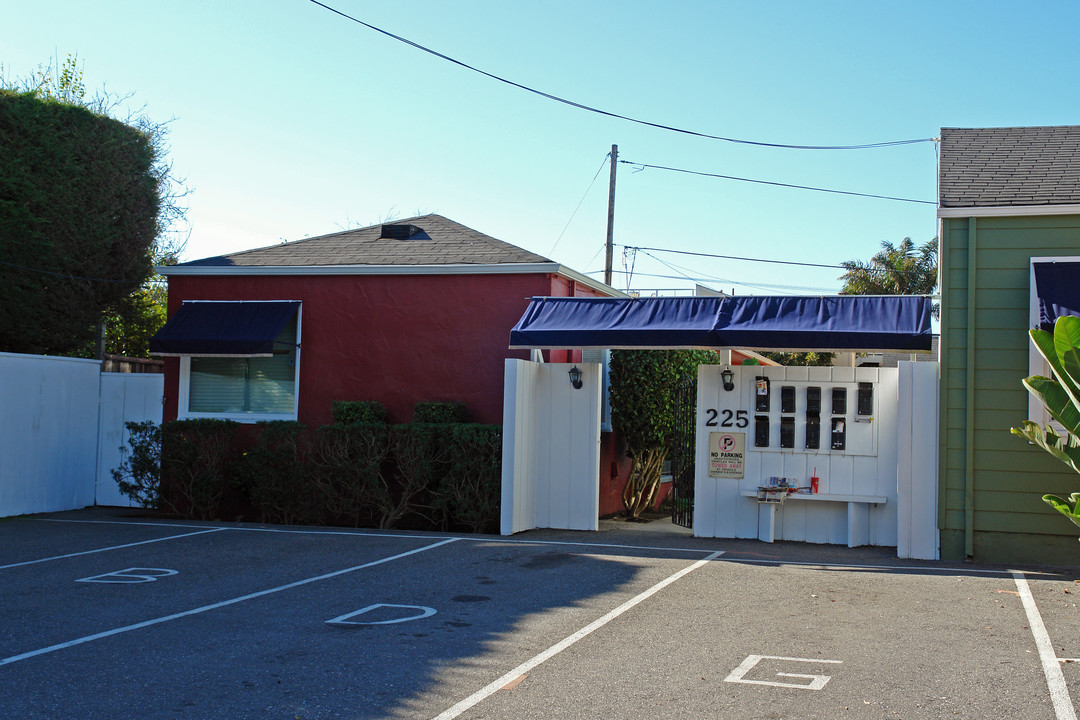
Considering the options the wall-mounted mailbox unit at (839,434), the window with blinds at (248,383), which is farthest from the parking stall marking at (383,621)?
the window with blinds at (248,383)

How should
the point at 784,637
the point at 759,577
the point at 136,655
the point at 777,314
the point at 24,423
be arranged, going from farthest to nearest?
the point at 24,423
the point at 777,314
the point at 759,577
the point at 784,637
the point at 136,655

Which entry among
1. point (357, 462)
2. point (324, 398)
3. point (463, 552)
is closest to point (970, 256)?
point (463, 552)

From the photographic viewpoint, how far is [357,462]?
41.6 feet

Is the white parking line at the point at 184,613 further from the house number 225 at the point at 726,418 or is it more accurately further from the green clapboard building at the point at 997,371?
the green clapboard building at the point at 997,371

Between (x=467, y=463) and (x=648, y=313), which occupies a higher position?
(x=648, y=313)

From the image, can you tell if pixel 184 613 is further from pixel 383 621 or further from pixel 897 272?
pixel 897 272

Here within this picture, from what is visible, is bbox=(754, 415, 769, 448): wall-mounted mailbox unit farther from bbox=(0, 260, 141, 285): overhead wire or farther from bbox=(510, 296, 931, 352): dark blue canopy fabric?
bbox=(0, 260, 141, 285): overhead wire

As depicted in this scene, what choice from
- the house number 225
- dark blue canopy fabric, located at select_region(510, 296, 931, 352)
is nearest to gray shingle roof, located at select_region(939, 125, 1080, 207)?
dark blue canopy fabric, located at select_region(510, 296, 931, 352)

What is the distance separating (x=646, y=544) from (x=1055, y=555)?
422cm

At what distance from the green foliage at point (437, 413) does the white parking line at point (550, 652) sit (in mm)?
4835

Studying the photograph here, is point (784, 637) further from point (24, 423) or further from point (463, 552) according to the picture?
point (24, 423)

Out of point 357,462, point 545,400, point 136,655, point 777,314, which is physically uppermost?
point 777,314

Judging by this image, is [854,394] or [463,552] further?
[854,394]

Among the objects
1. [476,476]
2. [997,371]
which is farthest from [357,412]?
[997,371]
